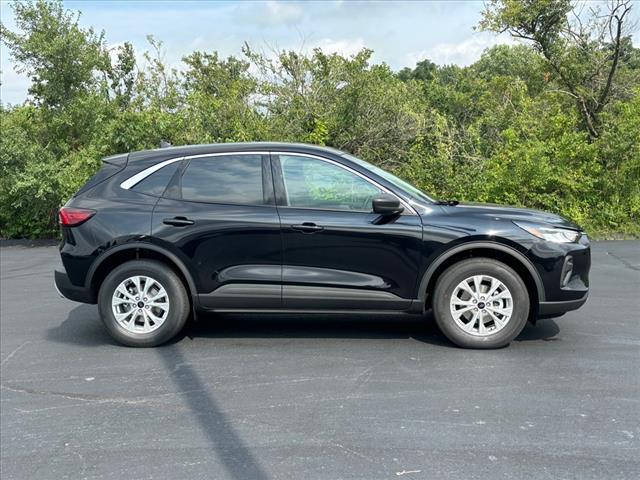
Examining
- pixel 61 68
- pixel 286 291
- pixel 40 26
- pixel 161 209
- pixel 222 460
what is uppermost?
pixel 40 26

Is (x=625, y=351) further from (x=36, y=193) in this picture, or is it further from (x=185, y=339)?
(x=36, y=193)

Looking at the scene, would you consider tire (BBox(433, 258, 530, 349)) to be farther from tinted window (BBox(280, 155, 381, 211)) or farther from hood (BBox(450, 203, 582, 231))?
tinted window (BBox(280, 155, 381, 211))

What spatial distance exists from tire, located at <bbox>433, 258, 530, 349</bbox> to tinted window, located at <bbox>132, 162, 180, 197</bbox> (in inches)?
100

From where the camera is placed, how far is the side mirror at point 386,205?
17.5ft

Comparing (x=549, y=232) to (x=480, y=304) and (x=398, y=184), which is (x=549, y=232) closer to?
Answer: (x=480, y=304)

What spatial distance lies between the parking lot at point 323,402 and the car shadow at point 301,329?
0.03 m

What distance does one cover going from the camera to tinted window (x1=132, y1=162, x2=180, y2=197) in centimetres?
576

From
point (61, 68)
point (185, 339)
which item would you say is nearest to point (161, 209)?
point (185, 339)

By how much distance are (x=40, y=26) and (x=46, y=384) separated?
1058 centimetres

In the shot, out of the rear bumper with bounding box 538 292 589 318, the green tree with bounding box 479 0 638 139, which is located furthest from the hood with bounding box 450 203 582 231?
the green tree with bounding box 479 0 638 139

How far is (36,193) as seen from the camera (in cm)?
1280

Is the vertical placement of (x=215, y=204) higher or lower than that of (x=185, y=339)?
higher

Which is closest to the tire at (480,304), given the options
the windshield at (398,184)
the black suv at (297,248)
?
the black suv at (297,248)

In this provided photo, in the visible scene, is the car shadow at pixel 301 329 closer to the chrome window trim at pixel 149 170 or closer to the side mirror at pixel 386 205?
the side mirror at pixel 386 205
